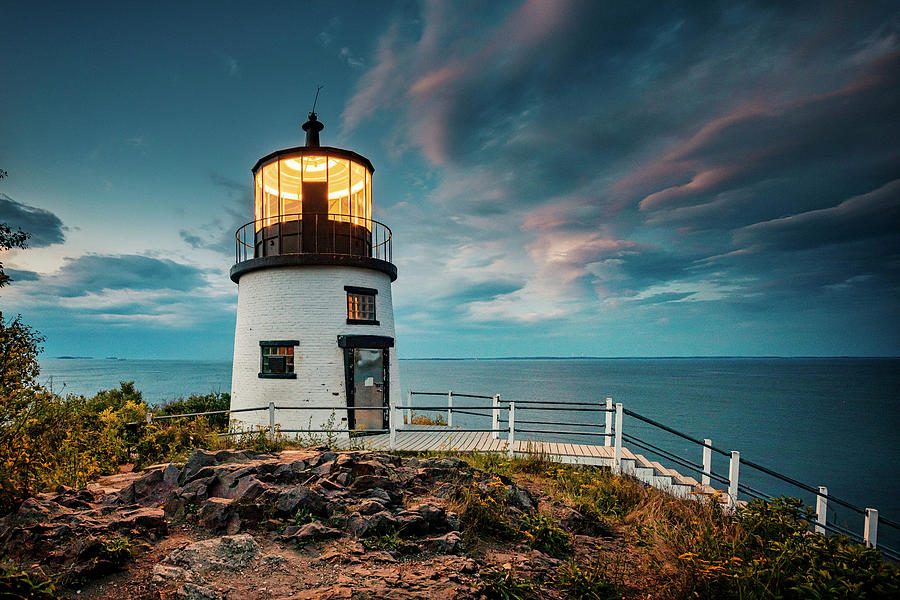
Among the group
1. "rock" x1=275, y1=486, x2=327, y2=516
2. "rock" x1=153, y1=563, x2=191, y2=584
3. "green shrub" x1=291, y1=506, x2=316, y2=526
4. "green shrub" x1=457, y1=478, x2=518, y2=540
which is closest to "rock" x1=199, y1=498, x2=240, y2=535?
"rock" x1=275, y1=486, x2=327, y2=516

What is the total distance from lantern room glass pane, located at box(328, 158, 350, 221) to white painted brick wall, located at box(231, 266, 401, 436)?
83.9 inches

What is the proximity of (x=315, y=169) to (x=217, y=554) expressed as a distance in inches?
432

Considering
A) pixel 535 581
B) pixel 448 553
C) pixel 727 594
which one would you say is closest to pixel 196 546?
pixel 448 553

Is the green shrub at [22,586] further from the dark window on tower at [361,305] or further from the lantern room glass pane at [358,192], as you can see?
the lantern room glass pane at [358,192]

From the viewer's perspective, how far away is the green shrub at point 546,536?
5.47 metres

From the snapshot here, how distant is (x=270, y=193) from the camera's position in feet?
44.9

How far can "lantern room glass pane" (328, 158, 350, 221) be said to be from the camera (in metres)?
13.3

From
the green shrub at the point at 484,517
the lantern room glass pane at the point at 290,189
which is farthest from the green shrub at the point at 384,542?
the lantern room glass pane at the point at 290,189

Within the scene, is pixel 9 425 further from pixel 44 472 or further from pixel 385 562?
pixel 385 562

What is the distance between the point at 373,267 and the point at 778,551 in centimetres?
1050

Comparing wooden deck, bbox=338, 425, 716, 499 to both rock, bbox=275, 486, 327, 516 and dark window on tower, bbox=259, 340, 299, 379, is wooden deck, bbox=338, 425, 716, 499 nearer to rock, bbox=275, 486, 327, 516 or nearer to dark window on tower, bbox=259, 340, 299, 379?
dark window on tower, bbox=259, 340, 299, 379

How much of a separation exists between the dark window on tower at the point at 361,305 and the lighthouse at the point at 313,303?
0.03 metres

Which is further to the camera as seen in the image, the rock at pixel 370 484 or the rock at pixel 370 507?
the rock at pixel 370 484

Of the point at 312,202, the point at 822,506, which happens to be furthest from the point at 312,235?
the point at 822,506
